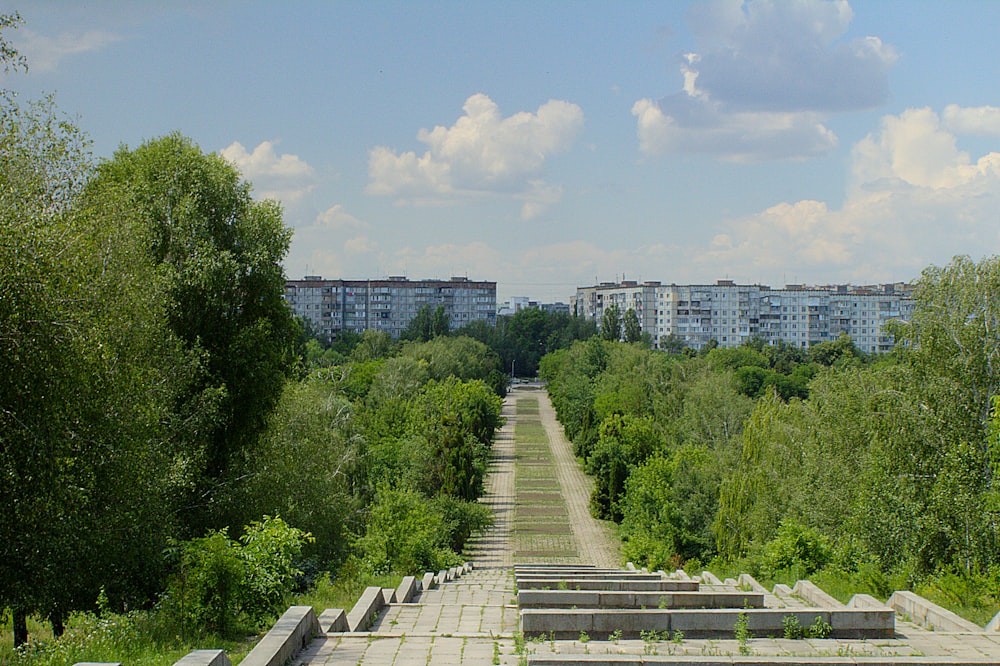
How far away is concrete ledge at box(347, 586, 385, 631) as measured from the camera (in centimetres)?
1029

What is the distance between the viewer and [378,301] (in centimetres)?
13800

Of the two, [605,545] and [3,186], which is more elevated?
[3,186]

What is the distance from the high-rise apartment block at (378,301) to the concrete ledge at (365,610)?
117m

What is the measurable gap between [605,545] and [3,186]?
1177 inches

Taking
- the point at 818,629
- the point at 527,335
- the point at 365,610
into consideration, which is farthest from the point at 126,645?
the point at 527,335

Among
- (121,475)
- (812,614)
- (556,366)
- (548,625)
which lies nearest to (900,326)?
(812,614)

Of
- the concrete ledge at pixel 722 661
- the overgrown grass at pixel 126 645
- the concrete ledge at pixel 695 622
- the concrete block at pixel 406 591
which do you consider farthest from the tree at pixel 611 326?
the concrete ledge at pixel 722 661

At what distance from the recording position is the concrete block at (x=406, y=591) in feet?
45.2

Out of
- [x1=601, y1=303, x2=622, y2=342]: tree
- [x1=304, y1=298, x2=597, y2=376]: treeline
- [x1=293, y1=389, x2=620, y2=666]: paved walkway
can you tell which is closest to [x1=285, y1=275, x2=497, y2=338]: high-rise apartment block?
[x1=304, y1=298, x2=597, y2=376]: treeline

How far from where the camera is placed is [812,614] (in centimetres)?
920

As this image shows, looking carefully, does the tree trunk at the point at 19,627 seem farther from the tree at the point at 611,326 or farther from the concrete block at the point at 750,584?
the tree at the point at 611,326

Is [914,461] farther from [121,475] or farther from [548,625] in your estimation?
[121,475]

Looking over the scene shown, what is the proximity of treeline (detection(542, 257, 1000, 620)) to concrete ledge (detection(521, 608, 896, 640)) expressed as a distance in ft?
13.7

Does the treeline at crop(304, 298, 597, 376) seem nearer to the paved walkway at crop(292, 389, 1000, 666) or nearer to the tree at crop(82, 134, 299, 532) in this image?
the tree at crop(82, 134, 299, 532)
